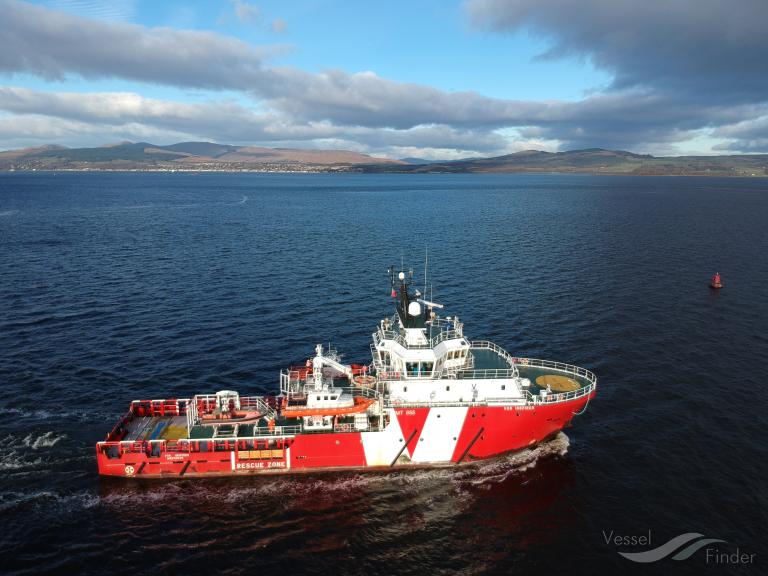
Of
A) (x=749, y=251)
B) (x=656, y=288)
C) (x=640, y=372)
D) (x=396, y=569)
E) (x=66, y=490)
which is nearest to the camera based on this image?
(x=396, y=569)

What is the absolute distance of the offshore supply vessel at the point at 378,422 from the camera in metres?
27.8

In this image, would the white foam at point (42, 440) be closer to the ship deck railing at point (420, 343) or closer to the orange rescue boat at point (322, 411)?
the orange rescue boat at point (322, 411)

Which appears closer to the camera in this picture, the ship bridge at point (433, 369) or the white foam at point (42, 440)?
the ship bridge at point (433, 369)

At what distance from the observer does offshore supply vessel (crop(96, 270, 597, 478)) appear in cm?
2778

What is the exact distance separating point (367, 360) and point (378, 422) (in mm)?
12490

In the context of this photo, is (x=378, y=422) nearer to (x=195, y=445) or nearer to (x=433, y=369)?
(x=433, y=369)

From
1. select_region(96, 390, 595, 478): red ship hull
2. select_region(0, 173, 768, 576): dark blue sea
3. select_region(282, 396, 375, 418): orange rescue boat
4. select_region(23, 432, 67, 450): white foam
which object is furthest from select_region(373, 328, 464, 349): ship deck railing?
select_region(23, 432, 67, 450): white foam

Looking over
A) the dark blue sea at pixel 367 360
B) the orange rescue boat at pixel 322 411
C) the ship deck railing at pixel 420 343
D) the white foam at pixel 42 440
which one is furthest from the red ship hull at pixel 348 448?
the white foam at pixel 42 440

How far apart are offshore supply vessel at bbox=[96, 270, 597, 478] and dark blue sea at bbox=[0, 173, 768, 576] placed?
3.63ft

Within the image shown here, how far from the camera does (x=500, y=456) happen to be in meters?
29.8

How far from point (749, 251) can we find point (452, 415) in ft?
251

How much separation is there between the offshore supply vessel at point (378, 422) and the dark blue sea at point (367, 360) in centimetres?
111

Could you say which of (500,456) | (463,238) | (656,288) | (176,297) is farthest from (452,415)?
(463,238)

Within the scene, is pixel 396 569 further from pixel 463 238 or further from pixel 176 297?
pixel 463 238
